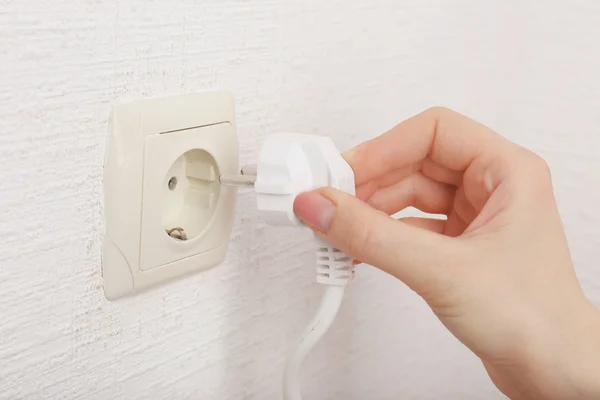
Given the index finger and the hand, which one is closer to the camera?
the hand

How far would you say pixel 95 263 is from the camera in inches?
15.7

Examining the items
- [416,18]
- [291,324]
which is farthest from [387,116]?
[291,324]

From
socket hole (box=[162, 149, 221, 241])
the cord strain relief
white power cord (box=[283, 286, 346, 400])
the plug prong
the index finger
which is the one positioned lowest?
white power cord (box=[283, 286, 346, 400])

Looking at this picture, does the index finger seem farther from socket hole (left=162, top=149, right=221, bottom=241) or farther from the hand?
socket hole (left=162, top=149, right=221, bottom=241)

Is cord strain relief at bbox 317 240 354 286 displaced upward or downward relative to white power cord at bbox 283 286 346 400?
upward

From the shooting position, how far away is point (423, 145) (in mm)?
516

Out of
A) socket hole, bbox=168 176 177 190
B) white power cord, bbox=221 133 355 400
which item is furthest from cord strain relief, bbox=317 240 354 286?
socket hole, bbox=168 176 177 190

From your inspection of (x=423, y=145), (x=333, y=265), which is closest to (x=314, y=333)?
(x=333, y=265)

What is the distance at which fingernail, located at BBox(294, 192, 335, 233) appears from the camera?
0.40 m

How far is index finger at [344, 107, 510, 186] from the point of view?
503mm

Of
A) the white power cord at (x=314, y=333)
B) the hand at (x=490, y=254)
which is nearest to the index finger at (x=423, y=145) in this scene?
the hand at (x=490, y=254)

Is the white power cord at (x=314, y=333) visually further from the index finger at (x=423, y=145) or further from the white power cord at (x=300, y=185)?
the index finger at (x=423, y=145)

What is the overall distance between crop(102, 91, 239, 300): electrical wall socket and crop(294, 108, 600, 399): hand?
8 centimetres

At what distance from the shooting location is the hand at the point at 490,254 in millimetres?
393
